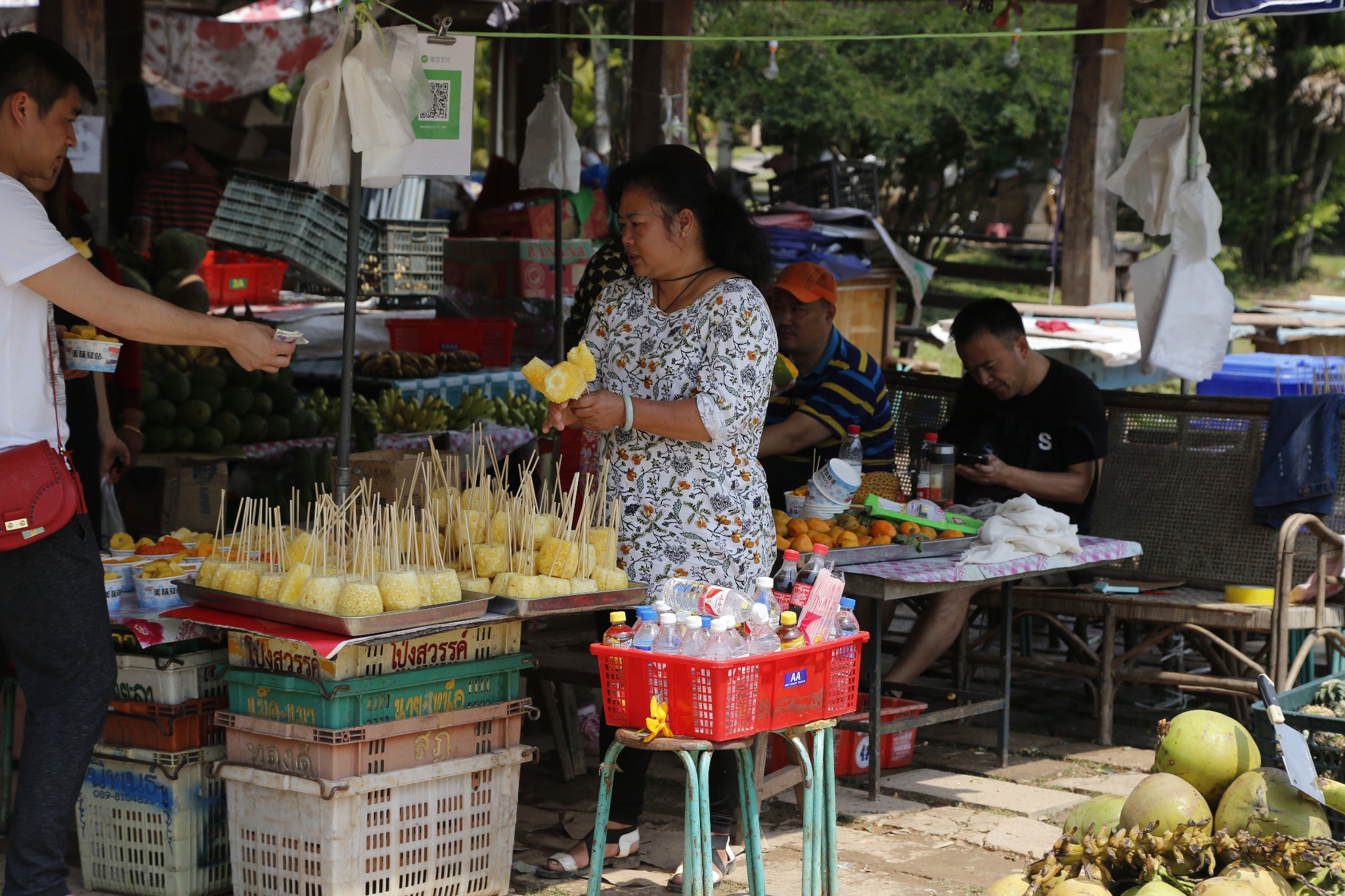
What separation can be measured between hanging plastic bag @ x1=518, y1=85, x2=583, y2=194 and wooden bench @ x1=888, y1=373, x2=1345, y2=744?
205 cm

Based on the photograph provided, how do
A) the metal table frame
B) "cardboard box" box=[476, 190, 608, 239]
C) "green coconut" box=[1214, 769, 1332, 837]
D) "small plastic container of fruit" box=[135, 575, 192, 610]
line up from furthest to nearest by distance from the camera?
"cardboard box" box=[476, 190, 608, 239]
the metal table frame
"small plastic container of fruit" box=[135, 575, 192, 610]
"green coconut" box=[1214, 769, 1332, 837]

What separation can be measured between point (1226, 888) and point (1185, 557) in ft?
11.8

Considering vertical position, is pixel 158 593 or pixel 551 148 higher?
pixel 551 148

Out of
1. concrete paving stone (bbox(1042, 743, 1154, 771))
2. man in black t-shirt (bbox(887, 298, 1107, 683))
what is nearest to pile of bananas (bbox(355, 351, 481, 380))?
man in black t-shirt (bbox(887, 298, 1107, 683))

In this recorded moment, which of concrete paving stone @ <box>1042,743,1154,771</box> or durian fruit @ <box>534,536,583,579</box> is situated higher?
durian fruit @ <box>534,536,583,579</box>

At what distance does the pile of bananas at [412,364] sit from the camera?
24.1 feet

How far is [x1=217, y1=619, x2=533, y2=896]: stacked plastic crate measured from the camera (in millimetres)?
3354

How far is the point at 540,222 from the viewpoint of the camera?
8.80 metres

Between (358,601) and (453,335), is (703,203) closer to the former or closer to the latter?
(358,601)

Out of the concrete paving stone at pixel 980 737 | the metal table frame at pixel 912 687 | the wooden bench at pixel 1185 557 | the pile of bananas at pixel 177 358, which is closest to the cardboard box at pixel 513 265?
the pile of bananas at pixel 177 358

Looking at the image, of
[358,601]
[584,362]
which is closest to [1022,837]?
[584,362]

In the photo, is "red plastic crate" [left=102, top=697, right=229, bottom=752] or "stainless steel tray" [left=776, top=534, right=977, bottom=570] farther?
"stainless steel tray" [left=776, top=534, right=977, bottom=570]

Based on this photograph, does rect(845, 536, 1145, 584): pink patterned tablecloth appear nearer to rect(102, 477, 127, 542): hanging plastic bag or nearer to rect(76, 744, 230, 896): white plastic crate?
rect(76, 744, 230, 896): white plastic crate

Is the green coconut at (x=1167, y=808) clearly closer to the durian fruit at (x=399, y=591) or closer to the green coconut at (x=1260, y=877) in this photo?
the green coconut at (x=1260, y=877)
